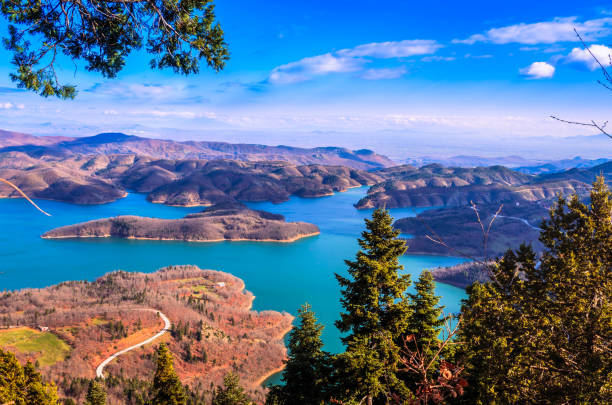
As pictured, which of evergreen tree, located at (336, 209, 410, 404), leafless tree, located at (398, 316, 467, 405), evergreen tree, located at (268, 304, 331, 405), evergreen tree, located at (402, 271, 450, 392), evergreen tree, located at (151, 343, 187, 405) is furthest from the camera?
evergreen tree, located at (151, 343, 187, 405)

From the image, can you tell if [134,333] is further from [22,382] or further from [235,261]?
[235,261]

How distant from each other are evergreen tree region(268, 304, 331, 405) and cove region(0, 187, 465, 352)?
49.8 m

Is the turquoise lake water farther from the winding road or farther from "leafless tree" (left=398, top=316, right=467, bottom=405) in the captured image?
"leafless tree" (left=398, top=316, right=467, bottom=405)

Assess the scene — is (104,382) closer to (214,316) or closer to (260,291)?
(214,316)

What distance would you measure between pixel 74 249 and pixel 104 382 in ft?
357

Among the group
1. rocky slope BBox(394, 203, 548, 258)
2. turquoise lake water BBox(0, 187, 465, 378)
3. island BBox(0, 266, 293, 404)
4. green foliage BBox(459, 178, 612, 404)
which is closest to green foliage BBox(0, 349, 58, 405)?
green foliage BBox(459, 178, 612, 404)

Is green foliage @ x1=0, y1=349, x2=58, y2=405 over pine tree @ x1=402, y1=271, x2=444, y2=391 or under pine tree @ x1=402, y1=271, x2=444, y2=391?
under

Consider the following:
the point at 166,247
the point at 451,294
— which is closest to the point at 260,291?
the point at 451,294

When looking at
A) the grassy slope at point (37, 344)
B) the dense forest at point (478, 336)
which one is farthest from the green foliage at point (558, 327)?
the grassy slope at point (37, 344)

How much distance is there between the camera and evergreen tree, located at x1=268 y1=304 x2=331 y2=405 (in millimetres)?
16969

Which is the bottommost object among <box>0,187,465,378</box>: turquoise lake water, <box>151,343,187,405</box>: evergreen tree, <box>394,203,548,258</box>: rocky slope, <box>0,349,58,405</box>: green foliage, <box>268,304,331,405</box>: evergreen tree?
<box>0,187,465,378</box>: turquoise lake water

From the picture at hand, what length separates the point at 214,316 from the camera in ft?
253

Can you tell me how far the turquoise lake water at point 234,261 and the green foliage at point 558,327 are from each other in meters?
57.0

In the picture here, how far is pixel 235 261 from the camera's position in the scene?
13162cm
